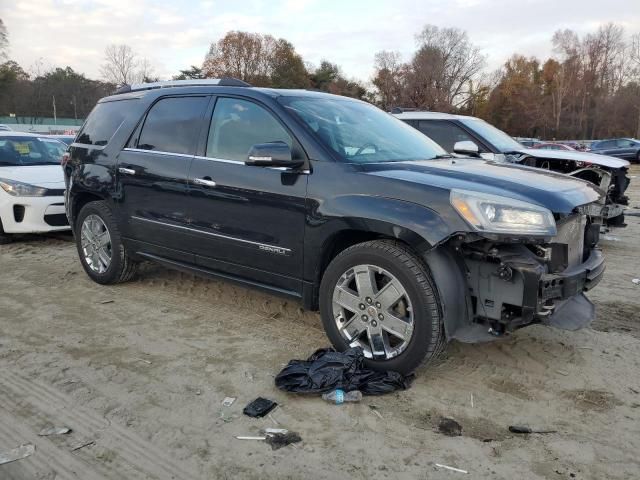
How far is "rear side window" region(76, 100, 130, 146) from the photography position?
207 inches

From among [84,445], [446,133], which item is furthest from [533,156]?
[84,445]

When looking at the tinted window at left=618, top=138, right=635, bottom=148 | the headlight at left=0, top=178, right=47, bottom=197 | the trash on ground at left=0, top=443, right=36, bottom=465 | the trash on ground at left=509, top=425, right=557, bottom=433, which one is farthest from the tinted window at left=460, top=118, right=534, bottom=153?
the tinted window at left=618, top=138, right=635, bottom=148

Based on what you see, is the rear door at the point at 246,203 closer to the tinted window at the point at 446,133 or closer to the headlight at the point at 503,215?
the headlight at the point at 503,215

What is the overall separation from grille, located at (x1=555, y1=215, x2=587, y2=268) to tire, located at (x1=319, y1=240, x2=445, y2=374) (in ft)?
2.97

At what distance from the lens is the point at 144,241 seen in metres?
4.92

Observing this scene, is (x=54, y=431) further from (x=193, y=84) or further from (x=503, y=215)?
(x=193, y=84)

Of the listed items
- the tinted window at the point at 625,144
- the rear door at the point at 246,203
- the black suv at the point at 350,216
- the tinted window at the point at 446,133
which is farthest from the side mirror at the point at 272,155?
the tinted window at the point at 625,144

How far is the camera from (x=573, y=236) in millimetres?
3539

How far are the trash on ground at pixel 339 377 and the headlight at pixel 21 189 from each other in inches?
212

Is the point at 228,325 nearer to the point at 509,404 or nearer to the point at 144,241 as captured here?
the point at 144,241

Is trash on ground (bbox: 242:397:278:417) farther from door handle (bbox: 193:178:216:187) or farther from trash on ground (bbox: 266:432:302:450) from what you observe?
door handle (bbox: 193:178:216:187)

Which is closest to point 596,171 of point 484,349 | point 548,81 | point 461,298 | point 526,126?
point 484,349

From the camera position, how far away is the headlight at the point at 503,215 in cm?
302

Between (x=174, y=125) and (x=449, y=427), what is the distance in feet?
10.7
